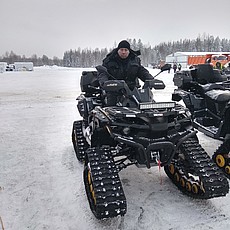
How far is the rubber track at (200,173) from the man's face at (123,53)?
167 cm

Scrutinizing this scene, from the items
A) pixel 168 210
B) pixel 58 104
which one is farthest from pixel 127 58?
pixel 58 104

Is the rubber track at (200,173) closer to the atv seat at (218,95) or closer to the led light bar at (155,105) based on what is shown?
the led light bar at (155,105)

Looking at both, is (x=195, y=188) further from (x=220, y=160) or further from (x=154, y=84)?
(x=154, y=84)

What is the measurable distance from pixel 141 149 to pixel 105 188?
0.54m

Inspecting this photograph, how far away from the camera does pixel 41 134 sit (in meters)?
6.97

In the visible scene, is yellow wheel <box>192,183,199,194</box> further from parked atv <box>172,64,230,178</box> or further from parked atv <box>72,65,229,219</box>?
parked atv <box>172,64,230,178</box>

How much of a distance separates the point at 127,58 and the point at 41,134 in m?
3.20

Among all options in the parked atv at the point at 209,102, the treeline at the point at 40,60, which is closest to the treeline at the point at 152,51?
the treeline at the point at 40,60

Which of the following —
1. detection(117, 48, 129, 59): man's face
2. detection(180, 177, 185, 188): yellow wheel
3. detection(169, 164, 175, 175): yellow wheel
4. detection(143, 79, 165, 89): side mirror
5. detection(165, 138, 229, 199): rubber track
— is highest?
detection(117, 48, 129, 59): man's face

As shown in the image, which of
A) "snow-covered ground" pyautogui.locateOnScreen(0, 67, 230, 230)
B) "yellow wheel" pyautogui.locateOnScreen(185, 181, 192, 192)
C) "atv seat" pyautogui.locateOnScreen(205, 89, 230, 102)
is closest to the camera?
"snow-covered ground" pyautogui.locateOnScreen(0, 67, 230, 230)

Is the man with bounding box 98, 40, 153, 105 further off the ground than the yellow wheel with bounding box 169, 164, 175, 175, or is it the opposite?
the man with bounding box 98, 40, 153, 105

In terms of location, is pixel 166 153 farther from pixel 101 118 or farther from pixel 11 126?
pixel 11 126

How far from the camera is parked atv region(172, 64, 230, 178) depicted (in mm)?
4531

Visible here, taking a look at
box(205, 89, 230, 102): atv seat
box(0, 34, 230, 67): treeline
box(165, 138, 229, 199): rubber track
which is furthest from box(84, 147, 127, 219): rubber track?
box(0, 34, 230, 67): treeline
